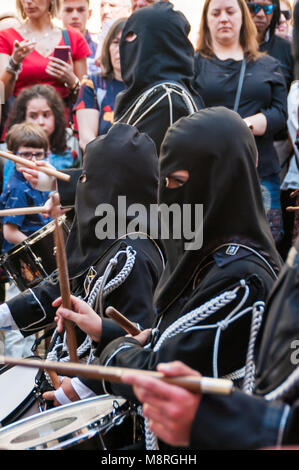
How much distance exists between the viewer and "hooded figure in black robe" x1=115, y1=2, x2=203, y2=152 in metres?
4.17

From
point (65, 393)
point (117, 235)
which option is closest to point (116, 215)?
point (117, 235)

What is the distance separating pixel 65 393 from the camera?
2855 millimetres

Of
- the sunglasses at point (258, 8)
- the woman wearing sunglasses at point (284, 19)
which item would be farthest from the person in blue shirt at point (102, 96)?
the woman wearing sunglasses at point (284, 19)

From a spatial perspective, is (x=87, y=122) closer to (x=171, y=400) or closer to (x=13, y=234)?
(x=13, y=234)

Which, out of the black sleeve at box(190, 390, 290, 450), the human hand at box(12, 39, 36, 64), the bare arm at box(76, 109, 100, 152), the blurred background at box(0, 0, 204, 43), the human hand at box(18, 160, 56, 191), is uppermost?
the blurred background at box(0, 0, 204, 43)

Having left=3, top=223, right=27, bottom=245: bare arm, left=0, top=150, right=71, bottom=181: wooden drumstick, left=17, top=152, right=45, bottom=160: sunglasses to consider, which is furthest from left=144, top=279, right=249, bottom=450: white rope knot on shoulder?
left=17, top=152, right=45, bottom=160: sunglasses

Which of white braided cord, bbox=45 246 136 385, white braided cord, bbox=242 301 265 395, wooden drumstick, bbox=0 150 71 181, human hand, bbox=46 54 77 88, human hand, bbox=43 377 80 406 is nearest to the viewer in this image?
white braided cord, bbox=242 301 265 395

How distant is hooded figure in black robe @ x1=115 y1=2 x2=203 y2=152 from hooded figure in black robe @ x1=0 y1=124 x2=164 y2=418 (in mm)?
891

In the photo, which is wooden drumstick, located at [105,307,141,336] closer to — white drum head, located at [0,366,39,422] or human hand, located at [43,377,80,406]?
human hand, located at [43,377,80,406]

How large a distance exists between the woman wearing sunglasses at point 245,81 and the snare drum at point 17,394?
2.31m

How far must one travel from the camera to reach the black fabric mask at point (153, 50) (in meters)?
4.30

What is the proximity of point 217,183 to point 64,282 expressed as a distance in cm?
67

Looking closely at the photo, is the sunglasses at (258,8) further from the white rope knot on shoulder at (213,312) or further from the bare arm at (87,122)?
the white rope knot on shoulder at (213,312)

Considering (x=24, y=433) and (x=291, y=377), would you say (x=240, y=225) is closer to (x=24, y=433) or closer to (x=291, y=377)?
(x=291, y=377)
